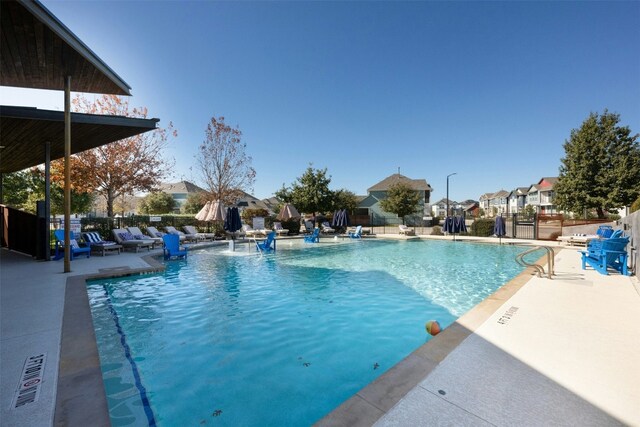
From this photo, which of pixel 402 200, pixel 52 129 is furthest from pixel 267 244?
pixel 402 200

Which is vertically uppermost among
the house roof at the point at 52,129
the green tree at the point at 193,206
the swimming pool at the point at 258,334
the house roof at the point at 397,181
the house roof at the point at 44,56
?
the house roof at the point at 397,181

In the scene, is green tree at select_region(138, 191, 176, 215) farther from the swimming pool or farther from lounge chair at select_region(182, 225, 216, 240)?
the swimming pool

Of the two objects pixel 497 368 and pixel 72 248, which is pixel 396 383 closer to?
pixel 497 368

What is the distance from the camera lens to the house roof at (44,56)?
5.41 meters

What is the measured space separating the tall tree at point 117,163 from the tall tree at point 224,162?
4.37 metres

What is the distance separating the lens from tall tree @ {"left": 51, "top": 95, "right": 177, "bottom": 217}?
797 inches

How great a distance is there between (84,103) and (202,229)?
1286 cm

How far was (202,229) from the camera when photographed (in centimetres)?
2248

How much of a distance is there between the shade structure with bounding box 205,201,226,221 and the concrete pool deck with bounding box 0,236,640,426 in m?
10.2

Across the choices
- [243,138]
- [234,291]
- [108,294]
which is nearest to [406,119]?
[243,138]

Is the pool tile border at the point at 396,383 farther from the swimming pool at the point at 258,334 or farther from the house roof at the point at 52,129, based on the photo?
the house roof at the point at 52,129

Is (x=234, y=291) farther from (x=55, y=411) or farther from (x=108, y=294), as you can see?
(x=55, y=411)

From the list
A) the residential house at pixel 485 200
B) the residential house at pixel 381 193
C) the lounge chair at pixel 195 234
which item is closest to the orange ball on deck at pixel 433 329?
the lounge chair at pixel 195 234

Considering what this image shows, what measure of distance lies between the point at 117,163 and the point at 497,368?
25423mm
